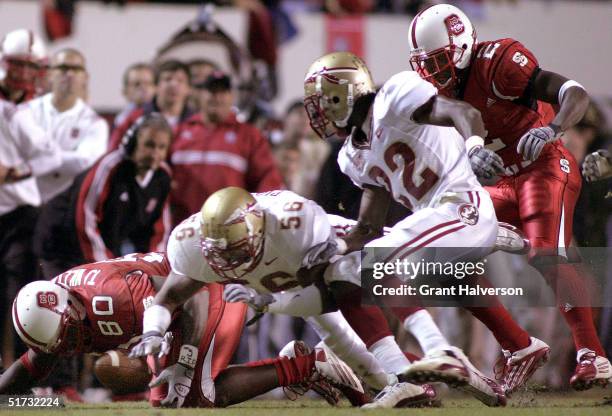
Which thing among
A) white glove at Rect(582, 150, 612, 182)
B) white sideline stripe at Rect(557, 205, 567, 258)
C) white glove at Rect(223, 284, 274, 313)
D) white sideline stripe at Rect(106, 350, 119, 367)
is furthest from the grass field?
white glove at Rect(582, 150, 612, 182)

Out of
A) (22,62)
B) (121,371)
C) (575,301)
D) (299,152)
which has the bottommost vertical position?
(121,371)

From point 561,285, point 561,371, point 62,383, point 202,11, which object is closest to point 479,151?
point 561,285

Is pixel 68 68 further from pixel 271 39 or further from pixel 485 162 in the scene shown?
pixel 485 162

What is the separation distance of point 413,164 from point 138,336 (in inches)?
55.8

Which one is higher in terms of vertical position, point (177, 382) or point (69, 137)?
point (69, 137)

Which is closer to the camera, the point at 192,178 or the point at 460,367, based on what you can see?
the point at 460,367

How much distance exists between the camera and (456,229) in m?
4.61

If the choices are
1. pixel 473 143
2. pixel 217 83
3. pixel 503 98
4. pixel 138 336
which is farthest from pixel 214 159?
pixel 473 143

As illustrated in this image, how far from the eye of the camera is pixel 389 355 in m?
4.65

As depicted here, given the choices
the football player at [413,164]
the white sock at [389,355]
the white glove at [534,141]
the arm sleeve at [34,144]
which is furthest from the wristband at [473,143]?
the arm sleeve at [34,144]

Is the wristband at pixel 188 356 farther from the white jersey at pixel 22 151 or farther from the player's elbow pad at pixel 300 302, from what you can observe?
the white jersey at pixel 22 151

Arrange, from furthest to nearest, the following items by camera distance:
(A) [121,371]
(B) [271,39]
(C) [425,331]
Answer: (B) [271,39] → (A) [121,371] → (C) [425,331]

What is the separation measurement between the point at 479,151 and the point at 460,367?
89 cm

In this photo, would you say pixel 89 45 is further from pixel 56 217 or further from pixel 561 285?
pixel 561 285
